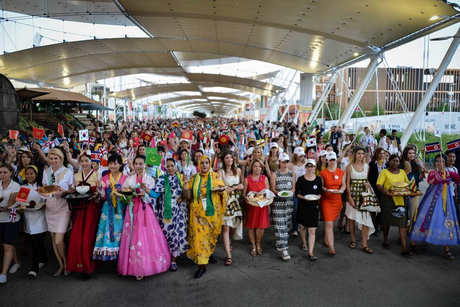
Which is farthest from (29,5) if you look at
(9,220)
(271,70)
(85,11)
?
(271,70)

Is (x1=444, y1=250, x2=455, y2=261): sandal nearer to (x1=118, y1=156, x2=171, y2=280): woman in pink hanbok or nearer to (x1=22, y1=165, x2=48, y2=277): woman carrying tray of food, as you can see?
(x1=118, y1=156, x2=171, y2=280): woman in pink hanbok

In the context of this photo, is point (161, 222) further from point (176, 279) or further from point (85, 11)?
point (85, 11)

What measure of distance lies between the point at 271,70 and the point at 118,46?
18025mm

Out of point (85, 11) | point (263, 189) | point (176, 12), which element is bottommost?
point (263, 189)

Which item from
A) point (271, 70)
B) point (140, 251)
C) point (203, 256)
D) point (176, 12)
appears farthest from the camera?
point (271, 70)

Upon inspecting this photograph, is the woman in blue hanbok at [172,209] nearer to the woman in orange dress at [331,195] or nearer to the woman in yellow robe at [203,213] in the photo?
the woman in yellow robe at [203,213]

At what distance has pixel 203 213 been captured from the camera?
464cm

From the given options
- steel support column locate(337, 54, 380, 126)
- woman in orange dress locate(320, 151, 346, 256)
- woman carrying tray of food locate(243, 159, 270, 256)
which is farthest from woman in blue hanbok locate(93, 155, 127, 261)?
steel support column locate(337, 54, 380, 126)

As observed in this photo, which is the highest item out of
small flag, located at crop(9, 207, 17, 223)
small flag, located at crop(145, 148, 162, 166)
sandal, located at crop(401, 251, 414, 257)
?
small flag, located at crop(145, 148, 162, 166)

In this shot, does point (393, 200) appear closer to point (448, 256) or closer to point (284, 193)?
point (448, 256)

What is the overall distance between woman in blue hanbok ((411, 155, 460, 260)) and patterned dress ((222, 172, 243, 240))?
2.82 metres

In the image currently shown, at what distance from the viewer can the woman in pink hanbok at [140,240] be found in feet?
14.2

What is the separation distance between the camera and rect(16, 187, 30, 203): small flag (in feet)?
14.3

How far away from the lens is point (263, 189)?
5.24 m
